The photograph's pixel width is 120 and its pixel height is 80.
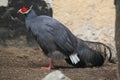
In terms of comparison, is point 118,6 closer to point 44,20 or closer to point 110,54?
point 44,20

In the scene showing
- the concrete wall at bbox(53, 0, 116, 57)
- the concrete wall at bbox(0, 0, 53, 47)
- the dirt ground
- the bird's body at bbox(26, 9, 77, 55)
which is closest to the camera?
the dirt ground

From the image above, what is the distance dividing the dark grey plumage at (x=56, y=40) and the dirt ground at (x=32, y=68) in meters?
0.25

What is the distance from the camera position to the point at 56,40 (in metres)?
8.76

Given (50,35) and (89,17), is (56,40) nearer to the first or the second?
(50,35)

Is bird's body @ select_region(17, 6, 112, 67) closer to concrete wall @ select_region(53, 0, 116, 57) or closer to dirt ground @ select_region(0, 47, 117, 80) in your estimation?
dirt ground @ select_region(0, 47, 117, 80)

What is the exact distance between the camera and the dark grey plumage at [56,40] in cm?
873

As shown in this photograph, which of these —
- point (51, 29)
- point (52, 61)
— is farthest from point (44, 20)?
point (52, 61)

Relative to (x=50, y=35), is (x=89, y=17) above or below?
below

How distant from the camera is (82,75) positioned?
27.3ft

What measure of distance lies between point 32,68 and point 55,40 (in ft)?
2.17

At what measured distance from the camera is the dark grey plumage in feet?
28.7

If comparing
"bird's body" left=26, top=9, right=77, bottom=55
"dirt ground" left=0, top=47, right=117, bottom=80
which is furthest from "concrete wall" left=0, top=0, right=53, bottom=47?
"bird's body" left=26, top=9, right=77, bottom=55

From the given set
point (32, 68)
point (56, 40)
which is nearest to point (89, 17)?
point (56, 40)

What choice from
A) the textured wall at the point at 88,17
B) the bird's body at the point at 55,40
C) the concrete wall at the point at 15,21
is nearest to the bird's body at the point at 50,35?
the bird's body at the point at 55,40
